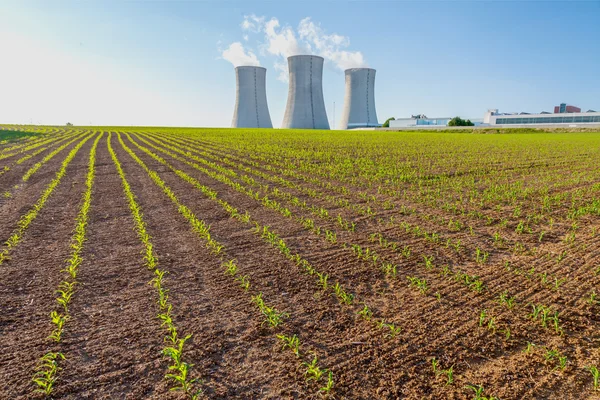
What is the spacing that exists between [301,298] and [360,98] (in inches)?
2620

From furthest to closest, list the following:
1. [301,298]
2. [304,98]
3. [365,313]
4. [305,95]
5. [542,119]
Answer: [542,119] < [304,98] < [305,95] < [301,298] < [365,313]

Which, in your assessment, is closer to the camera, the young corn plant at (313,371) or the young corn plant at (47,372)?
the young corn plant at (47,372)

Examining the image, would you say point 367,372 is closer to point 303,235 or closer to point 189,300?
point 189,300

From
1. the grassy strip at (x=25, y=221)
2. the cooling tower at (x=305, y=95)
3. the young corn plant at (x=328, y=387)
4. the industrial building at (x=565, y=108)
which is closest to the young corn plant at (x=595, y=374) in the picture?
the young corn plant at (x=328, y=387)

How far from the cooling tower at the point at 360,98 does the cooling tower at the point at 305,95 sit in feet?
18.8

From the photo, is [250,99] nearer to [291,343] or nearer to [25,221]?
[25,221]

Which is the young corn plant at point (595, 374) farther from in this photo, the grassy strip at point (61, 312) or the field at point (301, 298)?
the grassy strip at point (61, 312)

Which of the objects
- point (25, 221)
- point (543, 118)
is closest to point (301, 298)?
point (25, 221)

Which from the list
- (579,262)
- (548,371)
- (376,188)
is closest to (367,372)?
(548,371)

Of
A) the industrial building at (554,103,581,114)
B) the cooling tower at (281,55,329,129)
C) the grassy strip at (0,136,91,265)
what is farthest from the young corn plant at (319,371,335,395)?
the industrial building at (554,103,581,114)

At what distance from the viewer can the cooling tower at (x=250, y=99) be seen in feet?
210

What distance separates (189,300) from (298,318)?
137cm

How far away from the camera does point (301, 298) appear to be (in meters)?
4.26

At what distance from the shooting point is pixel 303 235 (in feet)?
21.3
